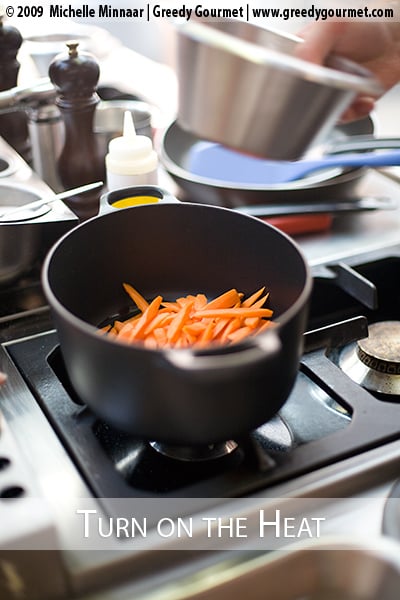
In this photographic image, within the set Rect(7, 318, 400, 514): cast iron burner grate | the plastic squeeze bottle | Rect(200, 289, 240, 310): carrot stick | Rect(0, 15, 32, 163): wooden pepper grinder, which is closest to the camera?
Rect(7, 318, 400, 514): cast iron burner grate

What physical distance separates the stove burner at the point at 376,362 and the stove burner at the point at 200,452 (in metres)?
0.17

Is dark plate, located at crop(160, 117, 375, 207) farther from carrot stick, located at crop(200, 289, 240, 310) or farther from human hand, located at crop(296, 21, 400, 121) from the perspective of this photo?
carrot stick, located at crop(200, 289, 240, 310)

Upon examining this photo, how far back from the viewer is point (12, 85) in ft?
3.66

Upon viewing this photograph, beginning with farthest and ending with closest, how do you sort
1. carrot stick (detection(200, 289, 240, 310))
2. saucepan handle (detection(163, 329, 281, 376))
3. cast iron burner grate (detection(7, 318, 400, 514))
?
carrot stick (detection(200, 289, 240, 310)) < cast iron burner grate (detection(7, 318, 400, 514)) < saucepan handle (detection(163, 329, 281, 376))

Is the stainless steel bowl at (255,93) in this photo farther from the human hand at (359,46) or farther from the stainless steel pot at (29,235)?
the stainless steel pot at (29,235)

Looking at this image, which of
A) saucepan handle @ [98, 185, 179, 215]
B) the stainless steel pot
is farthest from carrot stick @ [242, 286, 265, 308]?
the stainless steel pot

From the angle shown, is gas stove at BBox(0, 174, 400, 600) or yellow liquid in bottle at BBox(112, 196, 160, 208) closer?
gas stove at BBox(0, 174, 400, 600)

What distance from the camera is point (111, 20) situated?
1930 millimetres

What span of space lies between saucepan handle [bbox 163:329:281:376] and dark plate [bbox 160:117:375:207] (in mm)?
476

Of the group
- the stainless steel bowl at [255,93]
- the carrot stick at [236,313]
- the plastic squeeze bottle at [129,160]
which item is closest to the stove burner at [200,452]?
the carrot stick at [236,313]

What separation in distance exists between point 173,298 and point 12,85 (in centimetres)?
57

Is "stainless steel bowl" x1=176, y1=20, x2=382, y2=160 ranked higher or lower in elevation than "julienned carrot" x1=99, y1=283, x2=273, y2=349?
higher

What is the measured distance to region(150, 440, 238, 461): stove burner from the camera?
0.60 meters

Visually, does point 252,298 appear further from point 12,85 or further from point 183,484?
point 12,85
